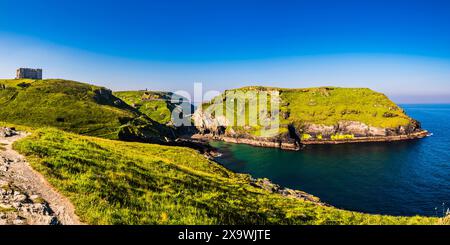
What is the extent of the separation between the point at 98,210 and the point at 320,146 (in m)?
175

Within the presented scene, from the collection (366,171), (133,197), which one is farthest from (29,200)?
(366,171)

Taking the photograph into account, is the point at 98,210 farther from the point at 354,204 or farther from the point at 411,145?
the point at 411,145

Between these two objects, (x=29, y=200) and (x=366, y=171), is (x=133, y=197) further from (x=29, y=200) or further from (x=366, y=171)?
(x=366, y=171)

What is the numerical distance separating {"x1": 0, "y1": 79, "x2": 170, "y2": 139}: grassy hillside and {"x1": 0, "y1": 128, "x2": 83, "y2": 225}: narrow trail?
111 metres

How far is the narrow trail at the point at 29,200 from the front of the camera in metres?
12.5

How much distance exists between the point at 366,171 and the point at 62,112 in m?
152

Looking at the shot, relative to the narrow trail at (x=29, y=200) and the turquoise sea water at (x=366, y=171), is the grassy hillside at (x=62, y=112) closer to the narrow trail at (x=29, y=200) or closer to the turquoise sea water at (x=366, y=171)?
the turquoise sea water at (x=366, y=171)

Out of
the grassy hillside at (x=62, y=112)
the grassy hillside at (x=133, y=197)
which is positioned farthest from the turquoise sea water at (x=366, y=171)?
the grassy hillside at (x=133, y=197)

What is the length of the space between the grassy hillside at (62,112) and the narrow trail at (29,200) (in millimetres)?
111458

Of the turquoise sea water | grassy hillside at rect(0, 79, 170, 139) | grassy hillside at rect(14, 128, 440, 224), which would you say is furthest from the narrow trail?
grassy hillside at rect(0, 79, 170, 139)

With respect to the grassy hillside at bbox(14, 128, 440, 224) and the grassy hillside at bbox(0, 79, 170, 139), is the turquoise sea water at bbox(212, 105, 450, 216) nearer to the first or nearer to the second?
the grassy hillside at bbox(0, 79, 170, 139)

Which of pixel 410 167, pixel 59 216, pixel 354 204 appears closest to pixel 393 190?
pixel 354 204

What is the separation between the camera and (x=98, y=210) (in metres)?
14.3

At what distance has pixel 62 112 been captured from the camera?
140500mm
